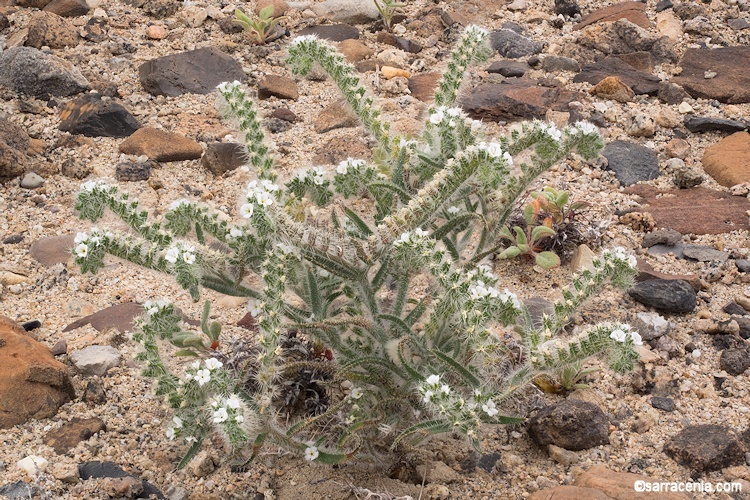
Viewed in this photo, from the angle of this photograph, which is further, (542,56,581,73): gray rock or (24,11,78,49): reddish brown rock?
(24,11,78,49): reddish brown rock

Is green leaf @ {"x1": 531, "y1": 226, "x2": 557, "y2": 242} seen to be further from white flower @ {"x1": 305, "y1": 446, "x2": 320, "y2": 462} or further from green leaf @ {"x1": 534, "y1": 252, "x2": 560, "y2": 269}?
white flower @ {"x1": 305, "y1": 446, "x2": 320, "y2": 462}

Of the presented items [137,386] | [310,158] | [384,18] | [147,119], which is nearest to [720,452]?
A: [137,386]

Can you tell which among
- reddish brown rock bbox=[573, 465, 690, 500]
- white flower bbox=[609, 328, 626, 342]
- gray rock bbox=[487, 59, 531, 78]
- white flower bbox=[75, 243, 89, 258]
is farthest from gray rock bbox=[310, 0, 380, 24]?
white flower bbox=[609, 328, 626, 342]

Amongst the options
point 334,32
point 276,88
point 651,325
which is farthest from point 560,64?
point 651,325

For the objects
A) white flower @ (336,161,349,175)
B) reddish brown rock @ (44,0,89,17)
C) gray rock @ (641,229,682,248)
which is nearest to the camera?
white flower @ (336,161,349,175)

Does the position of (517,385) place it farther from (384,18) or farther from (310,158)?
(384,18)

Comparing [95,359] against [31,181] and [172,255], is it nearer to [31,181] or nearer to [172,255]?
[172,255]

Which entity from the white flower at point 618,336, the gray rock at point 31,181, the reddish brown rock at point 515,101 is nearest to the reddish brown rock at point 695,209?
the reddish brown rock at point 515,101

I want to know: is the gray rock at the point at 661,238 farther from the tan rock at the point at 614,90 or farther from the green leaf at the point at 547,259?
the tan rock at the point at 614,90
